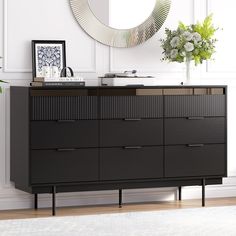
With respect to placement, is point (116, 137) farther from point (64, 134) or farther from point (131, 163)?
point (64, 134)

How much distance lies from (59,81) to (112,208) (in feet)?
3.59

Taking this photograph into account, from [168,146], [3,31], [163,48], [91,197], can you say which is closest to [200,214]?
[168,146]

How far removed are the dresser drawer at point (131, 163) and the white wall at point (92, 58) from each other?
0.48 metres

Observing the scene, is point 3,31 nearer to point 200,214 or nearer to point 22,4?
point 22,4

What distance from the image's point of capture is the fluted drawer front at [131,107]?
5637 mm

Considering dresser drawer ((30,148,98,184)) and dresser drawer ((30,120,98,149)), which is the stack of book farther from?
dresser drawer ((30,148,98,184))

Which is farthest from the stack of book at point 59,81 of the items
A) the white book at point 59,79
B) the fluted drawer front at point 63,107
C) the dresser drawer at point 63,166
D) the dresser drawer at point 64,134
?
the dresser drawer at point 63,166

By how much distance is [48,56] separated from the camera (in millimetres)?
5848

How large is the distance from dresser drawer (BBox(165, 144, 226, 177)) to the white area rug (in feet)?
1.05

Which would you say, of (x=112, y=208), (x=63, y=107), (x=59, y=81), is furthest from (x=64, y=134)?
(x=112, y=208)

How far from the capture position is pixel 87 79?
605 cm

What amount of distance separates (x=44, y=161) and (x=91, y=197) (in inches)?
29.4

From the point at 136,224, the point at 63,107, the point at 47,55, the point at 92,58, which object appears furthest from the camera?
Result: the point at 92,58

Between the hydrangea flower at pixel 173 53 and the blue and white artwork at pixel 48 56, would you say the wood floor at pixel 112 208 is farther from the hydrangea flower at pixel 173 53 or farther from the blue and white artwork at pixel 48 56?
the hydrangea flower at pixel 173 53
